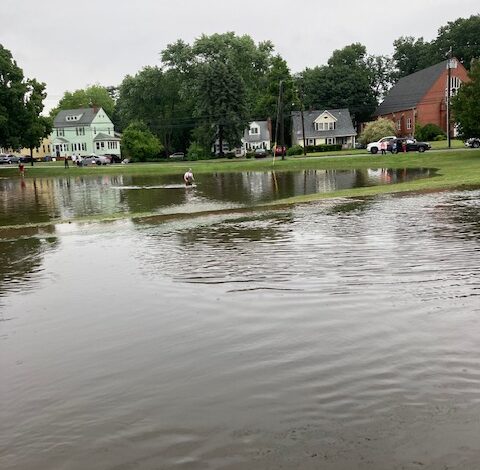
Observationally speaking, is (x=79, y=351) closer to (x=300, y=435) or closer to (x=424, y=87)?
(x=300, y=435)

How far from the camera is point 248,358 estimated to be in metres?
6.39

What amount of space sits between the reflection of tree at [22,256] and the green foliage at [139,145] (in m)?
74.3

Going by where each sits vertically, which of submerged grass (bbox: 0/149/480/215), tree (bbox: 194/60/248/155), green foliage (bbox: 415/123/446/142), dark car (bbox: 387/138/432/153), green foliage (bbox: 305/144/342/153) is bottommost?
submerged grass (bbox: 0/149/480/215)

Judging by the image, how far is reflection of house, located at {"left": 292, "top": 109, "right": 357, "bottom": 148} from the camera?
3986 inches

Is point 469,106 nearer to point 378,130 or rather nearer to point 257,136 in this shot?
point 378,130

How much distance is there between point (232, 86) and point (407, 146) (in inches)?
1410

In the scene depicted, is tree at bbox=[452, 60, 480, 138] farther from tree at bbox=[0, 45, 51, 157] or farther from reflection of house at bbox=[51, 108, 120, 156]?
reflection of house at bbox=[51, 108, 120, 156]

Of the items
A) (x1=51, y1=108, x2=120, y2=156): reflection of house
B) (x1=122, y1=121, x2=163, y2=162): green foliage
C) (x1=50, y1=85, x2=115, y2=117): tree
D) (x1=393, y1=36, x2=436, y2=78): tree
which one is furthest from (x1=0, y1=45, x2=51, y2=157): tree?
(x1=393, y1=36, x2=436, y2=78): tree

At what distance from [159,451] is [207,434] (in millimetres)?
442

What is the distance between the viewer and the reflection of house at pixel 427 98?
291 feet

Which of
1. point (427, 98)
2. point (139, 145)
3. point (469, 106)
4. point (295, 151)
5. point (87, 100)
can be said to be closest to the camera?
point (469, 106)

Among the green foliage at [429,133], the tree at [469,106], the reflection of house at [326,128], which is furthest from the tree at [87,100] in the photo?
the tree at [469,106]

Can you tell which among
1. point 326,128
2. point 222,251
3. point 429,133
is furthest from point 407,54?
point 222,251

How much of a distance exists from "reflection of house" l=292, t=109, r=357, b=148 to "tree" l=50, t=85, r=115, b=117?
67.9 meters
